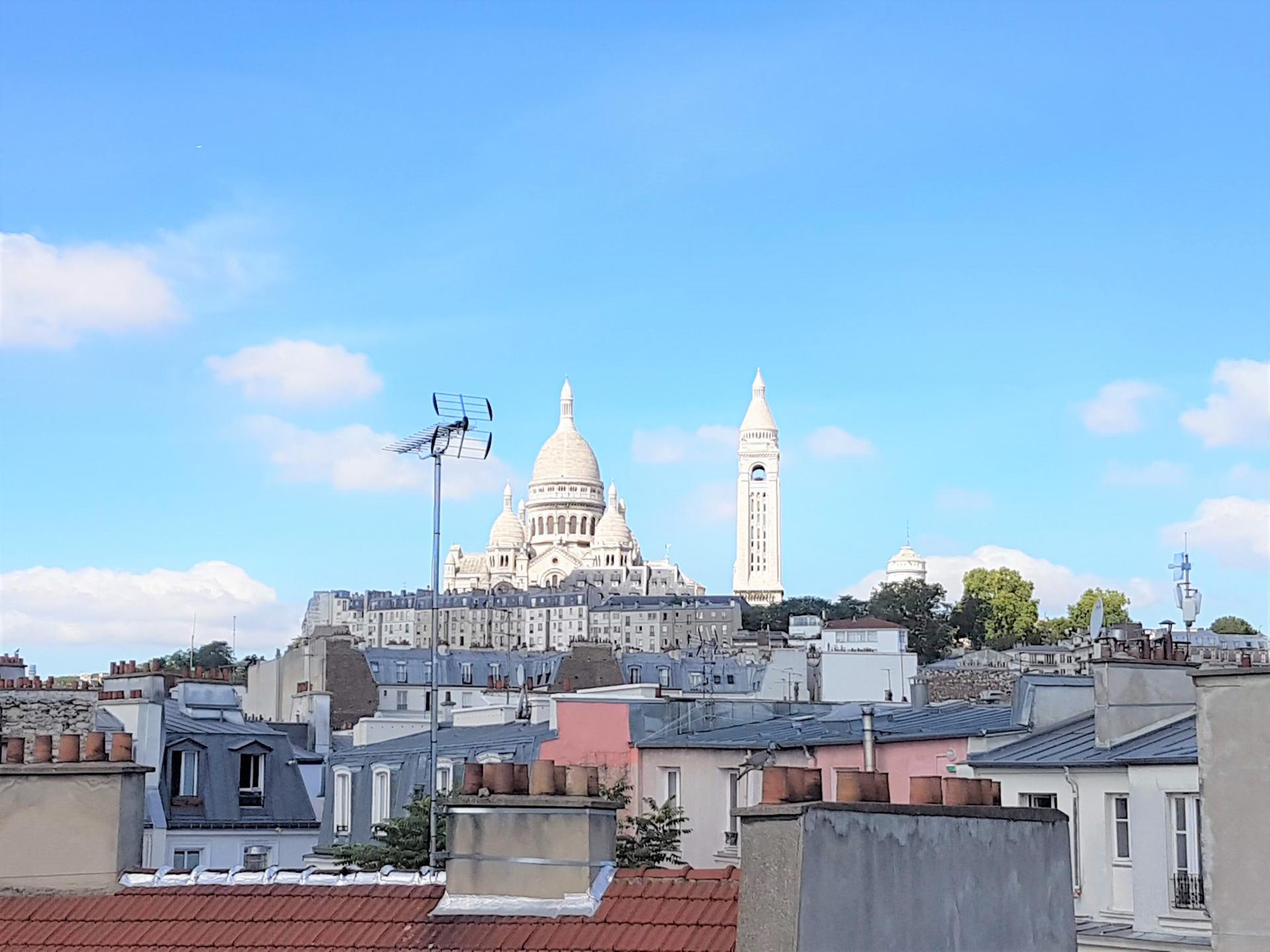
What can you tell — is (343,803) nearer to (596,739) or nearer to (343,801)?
(343,801)

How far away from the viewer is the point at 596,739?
33.3 metres

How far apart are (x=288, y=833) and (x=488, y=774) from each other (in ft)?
74.8

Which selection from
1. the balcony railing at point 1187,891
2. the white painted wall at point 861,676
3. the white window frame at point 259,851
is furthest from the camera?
the white painted wall at point 861,676

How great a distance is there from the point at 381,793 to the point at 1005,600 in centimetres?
14552

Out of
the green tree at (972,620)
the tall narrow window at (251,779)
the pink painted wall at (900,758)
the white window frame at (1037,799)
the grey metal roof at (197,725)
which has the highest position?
the green tree at (972,620)

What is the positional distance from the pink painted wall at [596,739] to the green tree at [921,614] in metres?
132

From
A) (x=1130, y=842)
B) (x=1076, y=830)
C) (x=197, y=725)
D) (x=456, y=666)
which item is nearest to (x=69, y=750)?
(x=1130, y=842)

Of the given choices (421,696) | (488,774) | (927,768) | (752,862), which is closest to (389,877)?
(488,774)

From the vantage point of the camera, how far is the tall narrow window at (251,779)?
31906mm

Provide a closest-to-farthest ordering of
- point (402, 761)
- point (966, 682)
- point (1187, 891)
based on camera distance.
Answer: point (1187, 891)
point (402, 761)
point (966, 682)

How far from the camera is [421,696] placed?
9856 cm

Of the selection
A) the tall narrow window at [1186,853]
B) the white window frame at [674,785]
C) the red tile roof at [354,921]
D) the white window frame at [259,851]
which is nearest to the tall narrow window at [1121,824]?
the tall narrow window at [1186,853]

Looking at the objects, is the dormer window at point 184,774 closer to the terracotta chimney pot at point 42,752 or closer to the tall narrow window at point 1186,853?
the tall narrow window at point 1186,853

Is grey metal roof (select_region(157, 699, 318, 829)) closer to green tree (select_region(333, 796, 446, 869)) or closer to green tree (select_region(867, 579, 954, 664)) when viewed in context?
green tree (select_region(333, 796, 446, 869))
